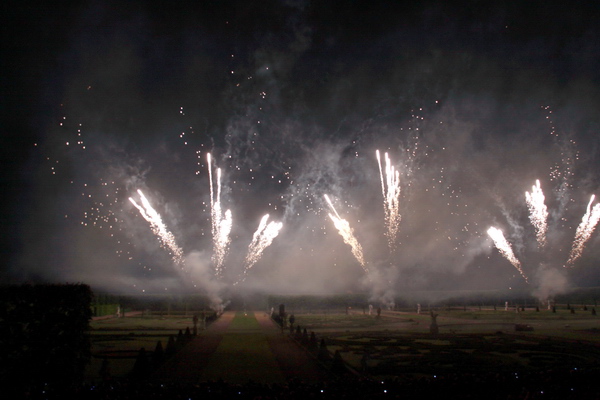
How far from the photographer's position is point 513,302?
326 feet

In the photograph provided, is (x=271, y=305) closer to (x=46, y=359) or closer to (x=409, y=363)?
(x=409, y=363)

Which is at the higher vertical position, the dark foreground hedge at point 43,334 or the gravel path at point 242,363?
the dark foreground hedge at point 43,334

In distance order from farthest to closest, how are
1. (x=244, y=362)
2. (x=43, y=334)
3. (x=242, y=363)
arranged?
(x=244, y=362)
(x=242, y=363)
(x=43, y=334)

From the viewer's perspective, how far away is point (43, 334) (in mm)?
16875

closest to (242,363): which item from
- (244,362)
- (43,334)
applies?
(244,362)

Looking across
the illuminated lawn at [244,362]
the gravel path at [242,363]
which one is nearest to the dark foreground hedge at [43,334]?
the gravel path at [242,363]

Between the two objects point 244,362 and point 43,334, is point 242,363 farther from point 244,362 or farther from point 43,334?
point 43,334

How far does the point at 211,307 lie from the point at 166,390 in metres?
80.7

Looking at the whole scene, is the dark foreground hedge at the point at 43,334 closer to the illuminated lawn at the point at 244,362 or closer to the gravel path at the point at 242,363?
the gravel path at the point at 242,363

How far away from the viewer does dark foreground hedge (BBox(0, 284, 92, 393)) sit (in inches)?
623

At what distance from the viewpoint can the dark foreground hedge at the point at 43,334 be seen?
1582 cm

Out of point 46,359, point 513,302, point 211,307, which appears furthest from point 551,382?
point 513,302

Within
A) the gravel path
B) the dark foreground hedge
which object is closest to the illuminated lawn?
the gravel path

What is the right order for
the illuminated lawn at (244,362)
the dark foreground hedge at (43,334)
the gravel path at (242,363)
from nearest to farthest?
the dark foreground hedge at (43,334) < the gravel path at (242,363) < the illuminated lawn at (244,362)
